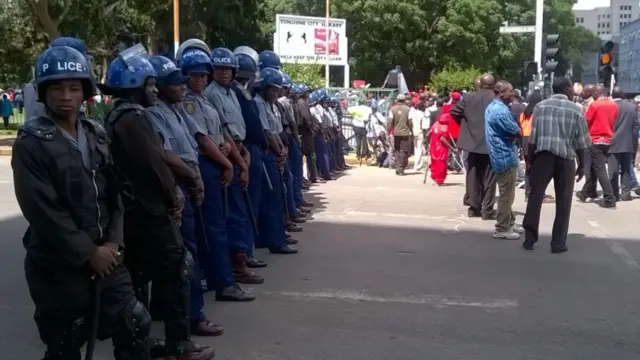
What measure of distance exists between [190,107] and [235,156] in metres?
0.91

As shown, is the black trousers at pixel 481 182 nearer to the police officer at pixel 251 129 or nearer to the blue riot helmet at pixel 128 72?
the police officer at pixel 251 129

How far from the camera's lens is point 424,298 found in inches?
267

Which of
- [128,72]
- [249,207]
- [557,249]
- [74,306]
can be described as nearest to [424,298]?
[249,207]

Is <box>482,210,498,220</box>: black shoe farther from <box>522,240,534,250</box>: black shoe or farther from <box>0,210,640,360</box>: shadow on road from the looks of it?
<box>522,240,534,250</box>: black shoe

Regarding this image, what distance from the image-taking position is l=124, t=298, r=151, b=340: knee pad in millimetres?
3773

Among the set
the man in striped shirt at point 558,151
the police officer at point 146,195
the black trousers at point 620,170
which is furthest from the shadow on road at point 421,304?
the black trousers at point 620,170

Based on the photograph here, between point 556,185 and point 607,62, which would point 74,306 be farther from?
point 607,62

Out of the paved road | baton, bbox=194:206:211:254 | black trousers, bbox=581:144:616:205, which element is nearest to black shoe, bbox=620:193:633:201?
black trousers, bbox=581:144:616:205

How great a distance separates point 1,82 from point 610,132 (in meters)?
27.9

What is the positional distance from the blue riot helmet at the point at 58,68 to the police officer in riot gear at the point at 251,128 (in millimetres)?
3323

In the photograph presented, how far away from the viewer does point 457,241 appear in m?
9.52

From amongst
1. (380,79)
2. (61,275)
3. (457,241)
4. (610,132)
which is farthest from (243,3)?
(61,275)

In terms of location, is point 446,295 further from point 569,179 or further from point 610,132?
point 610,132

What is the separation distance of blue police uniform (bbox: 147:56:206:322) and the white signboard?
1813 cm
